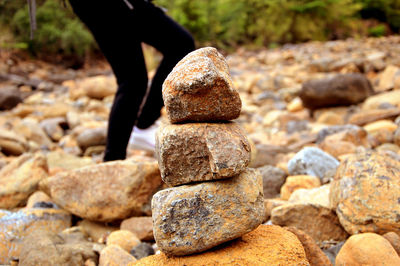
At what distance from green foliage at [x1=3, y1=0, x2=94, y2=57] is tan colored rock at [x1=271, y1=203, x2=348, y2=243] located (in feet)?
54.8

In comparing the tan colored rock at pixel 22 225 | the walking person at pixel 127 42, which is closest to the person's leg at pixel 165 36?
the walking person at pixel 127 42

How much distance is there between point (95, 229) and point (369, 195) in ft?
5.79

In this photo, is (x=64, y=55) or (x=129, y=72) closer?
(x=129, y=72)

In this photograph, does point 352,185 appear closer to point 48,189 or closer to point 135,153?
point 48,189

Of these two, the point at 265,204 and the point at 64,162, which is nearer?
the point at 265,204

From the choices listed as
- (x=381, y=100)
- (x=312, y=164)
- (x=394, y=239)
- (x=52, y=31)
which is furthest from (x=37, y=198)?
(x=52, y=31)

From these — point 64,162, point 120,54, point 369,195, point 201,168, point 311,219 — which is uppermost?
point 120,54

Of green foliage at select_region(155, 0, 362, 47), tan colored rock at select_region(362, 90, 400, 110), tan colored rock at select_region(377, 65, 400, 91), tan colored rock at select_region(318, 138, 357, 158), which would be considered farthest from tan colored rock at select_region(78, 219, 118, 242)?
green foliage at select_region(155, 0, 362, 47)

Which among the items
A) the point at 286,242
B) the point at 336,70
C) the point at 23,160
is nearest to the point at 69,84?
the point at 336,70

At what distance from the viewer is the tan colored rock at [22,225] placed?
206 cm

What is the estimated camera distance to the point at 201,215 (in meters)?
1.44

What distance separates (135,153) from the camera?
426 cm

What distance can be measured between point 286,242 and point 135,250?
0.96 m

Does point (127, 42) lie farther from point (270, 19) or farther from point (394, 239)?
point (270, 19)
